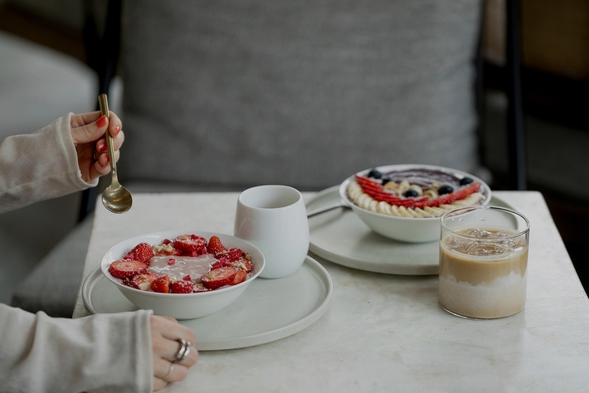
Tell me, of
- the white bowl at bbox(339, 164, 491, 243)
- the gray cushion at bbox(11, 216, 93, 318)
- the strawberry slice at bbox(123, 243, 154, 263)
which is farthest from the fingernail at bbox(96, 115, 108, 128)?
the gray cushion at bbox(11, 216, 93, 318)

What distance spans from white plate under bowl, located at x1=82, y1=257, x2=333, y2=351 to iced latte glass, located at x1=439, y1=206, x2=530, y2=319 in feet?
0.55

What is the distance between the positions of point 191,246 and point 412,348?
0.33m

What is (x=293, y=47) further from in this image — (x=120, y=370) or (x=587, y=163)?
(x=120, y=370)

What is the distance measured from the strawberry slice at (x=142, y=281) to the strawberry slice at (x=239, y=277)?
0.10m

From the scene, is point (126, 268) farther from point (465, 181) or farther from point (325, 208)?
point (465, 181)

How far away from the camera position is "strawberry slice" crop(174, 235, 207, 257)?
2.97 feet

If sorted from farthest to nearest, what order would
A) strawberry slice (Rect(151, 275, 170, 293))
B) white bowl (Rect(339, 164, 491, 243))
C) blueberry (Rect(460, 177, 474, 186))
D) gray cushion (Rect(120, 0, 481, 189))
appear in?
1. gray cushion (Rect(120, 0, 481, 189))
2. blueberry (Rect(460, 177, 474, 186))
3. white bowl (Rect(339, 164, 491, 243))
4. strawberry slice (Rect(151, 275, 170, 293))

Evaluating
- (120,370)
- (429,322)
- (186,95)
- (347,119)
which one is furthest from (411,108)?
(120,370)

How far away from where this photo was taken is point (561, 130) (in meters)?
2.27

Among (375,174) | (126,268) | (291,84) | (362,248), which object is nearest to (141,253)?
(126,268)

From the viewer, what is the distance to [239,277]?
0.83m

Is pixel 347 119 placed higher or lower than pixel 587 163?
higher

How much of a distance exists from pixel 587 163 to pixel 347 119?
2.84 ft

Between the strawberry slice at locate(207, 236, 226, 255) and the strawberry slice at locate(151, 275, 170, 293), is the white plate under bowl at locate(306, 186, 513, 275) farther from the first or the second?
the strawberry slice at locate(151, 275, 170, 293)
